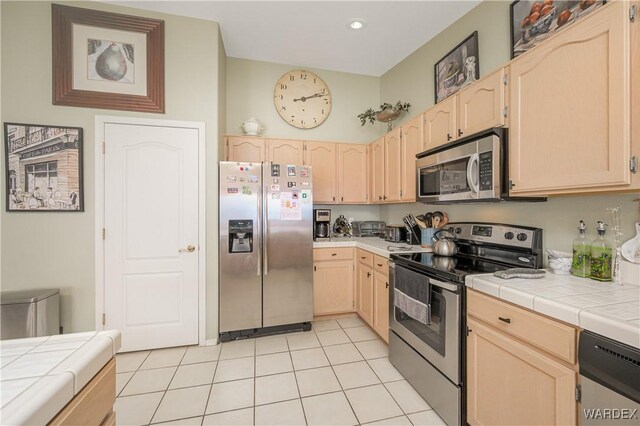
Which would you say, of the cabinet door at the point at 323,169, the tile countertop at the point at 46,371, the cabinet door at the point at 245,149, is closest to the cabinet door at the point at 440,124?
the cabinet door at the point at 323,169

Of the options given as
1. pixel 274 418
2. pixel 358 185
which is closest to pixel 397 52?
pixel 358 185

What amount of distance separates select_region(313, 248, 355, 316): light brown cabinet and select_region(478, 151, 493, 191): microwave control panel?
5.63 ft

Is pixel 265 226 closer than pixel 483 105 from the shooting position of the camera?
No

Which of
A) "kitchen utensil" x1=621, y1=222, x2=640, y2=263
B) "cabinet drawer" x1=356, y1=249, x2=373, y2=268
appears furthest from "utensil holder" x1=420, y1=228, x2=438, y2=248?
"kitchen utensil" x1=621, y1=222, x2=640, y2=263

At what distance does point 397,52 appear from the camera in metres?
3.32

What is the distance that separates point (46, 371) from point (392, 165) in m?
2.98

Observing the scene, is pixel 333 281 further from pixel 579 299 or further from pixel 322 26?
pixel 322 26

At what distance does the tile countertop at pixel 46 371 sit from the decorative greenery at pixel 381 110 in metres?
3.39

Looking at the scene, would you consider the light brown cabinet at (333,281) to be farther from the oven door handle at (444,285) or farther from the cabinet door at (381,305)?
the oven door handle at (444,285)

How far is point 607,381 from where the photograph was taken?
Result: 3.14 ft

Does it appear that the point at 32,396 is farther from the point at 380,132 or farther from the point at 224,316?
the point at 380,132

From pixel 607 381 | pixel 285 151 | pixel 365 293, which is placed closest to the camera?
pixel 607 381

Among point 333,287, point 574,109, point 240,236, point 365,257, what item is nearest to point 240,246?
point 240,236

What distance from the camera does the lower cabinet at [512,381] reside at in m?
1.12
